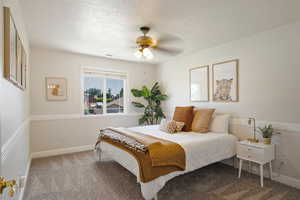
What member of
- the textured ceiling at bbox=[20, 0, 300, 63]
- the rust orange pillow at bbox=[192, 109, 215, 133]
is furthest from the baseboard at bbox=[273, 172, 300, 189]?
the textured ceiling at bbox=[20, 0, 300, 63]

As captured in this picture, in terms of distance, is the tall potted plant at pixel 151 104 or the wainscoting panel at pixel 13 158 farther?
the tall potted plant at pixel 151 104

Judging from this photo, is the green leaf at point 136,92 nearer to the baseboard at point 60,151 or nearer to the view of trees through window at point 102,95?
the view of trees through window at point 102,95

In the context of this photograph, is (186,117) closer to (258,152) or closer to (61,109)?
(258,152)

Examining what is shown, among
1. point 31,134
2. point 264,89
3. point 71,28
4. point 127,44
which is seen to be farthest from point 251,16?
point 31,134

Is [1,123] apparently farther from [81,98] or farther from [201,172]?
[81,98]

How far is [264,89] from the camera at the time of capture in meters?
2.92

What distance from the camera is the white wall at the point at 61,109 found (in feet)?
12.7

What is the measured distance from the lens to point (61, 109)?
4160 millimetres

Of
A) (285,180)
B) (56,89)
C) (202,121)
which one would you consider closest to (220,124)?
(202,121)

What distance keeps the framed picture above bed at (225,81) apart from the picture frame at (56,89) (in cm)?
359

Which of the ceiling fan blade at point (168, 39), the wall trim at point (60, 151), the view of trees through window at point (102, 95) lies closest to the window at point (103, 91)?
the view of trees through window at point (102, 95)

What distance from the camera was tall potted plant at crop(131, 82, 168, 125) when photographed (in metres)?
4.93

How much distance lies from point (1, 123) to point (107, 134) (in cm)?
206

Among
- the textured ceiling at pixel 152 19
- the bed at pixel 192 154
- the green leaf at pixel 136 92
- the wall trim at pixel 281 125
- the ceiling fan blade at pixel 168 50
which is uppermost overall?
the textured ceiling at pixel 152 19
